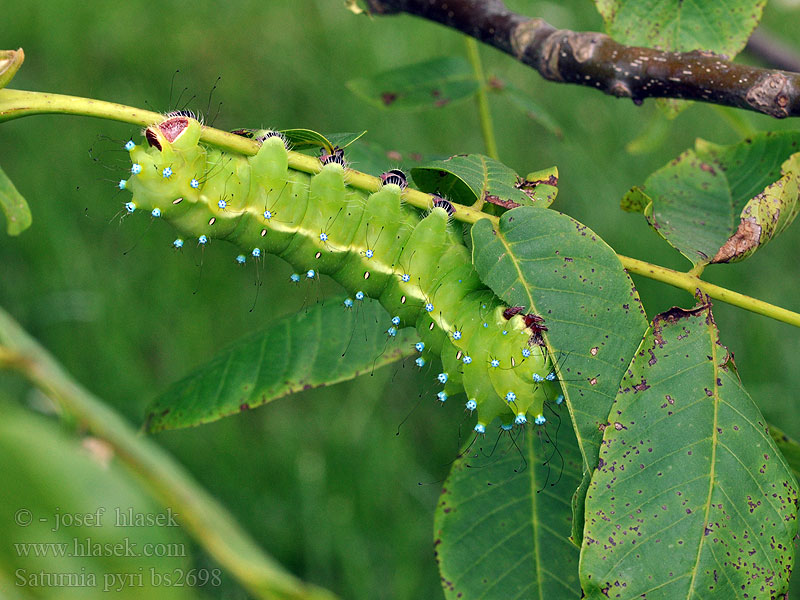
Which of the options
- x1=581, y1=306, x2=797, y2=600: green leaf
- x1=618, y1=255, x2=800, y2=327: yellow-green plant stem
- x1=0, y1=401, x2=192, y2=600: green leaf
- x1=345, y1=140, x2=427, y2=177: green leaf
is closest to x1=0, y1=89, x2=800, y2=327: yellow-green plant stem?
x1=618, y1=255, x2=800, y2=327: yellow-green plant stem

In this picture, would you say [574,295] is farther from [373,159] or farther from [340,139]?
[373,159]

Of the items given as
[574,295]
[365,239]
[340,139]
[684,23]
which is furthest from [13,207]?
[684,23]

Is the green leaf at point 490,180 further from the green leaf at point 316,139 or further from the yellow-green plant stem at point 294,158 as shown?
the green leaf at point 316,139

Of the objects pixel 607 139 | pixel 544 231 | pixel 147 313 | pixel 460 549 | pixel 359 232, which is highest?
pixel 544 231

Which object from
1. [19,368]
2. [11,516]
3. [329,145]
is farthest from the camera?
[329,145]

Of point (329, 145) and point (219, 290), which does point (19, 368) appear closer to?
point (329, 145)

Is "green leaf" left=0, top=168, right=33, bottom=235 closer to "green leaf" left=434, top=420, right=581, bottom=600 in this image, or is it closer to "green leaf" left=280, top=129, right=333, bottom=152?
"green leaf" left=280, top=129, right=333, bottom=152

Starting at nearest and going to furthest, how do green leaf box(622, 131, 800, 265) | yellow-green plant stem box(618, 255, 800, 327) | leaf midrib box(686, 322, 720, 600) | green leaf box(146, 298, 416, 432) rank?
leaf midrib box(686, 322, 720, 600), yellow-green plant stem box(618, 255, 800, 327), green leaf box(622, 131, 800, 265), green leaf box(146, 298, 416, 432)

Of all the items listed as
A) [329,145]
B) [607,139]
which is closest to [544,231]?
[329,145]
